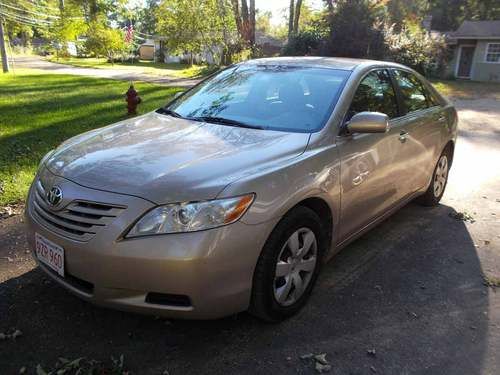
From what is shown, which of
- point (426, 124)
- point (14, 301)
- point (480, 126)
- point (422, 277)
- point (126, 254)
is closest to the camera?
point (126, 254)

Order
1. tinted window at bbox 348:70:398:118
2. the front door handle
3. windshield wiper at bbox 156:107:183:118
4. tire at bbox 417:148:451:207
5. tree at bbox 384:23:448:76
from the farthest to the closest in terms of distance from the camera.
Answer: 1. tree at bbox 384:23:448:76
2. tire at bbox 417:148:451:207
3. the front door handle
4. windshield wiper at bbox 156:107:183:118
5. tinted window at bbox 348:70:398:118

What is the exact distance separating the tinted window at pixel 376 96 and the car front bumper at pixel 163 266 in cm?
155

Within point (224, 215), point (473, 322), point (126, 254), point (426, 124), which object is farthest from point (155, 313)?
point (426, 124)

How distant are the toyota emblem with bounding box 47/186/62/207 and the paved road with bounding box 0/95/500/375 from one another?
31.1 inches

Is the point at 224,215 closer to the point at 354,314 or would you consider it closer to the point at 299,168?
the point at 299,168

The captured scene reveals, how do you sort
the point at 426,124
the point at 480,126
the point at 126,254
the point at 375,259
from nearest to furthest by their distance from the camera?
the point at 126,254
the point at 375,259
the point at 426,124
the point at 480,126

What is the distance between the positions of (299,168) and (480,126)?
10.2 meters

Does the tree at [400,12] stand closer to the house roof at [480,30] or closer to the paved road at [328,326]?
the house roof at [480,30]

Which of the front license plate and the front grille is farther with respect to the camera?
the front license plate

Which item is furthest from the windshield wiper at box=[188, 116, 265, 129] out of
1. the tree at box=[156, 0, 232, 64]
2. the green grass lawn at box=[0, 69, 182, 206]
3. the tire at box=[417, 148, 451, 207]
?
the tree at box=[156, 0, 232, 64]

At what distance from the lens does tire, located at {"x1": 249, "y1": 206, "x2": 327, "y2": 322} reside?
2.69 metres

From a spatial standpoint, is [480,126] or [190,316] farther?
[480,126]

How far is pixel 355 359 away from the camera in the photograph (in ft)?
8.92

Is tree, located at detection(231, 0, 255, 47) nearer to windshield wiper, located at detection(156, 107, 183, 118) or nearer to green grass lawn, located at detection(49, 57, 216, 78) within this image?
green grass lawn, located at detection(49, 57, 216, 78)
